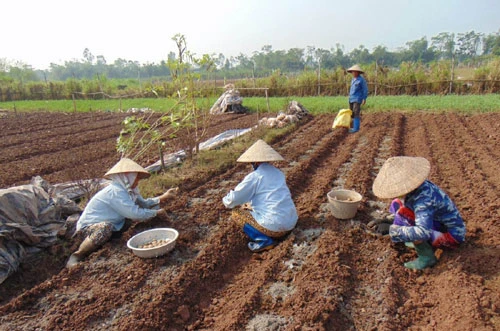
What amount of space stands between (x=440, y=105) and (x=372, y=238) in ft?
34.3

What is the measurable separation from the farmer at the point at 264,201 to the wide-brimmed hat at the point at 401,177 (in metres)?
0.94

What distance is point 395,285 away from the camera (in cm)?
282

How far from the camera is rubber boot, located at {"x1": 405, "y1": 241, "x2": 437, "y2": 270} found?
9.75 ft


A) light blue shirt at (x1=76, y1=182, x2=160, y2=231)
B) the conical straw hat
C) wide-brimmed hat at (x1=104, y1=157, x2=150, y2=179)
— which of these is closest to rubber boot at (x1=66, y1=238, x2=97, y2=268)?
light blue shirt at (x1=76, y1=182, x2=160, y2=231)

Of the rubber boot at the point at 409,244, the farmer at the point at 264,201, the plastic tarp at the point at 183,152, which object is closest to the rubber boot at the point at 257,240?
the farmer at the point at 264,201

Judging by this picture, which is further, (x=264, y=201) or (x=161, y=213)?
(x=161, y=213)

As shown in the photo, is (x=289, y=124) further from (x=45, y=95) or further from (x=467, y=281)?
(x=45, y=95)

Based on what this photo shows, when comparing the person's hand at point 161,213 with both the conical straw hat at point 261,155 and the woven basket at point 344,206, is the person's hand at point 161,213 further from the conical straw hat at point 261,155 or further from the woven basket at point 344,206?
the woven basket at point 344,206

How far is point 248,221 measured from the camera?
360 cm

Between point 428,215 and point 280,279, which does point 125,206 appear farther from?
point 428,215

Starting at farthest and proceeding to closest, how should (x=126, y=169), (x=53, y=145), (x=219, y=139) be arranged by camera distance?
(x=53, y=145) < (x=219, y=139) < (x=126, y=169)

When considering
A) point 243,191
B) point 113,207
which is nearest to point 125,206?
point 113,207

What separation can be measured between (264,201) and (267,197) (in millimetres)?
58

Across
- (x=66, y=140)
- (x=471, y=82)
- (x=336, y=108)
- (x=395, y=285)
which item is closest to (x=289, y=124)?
(x=336, y=108)
